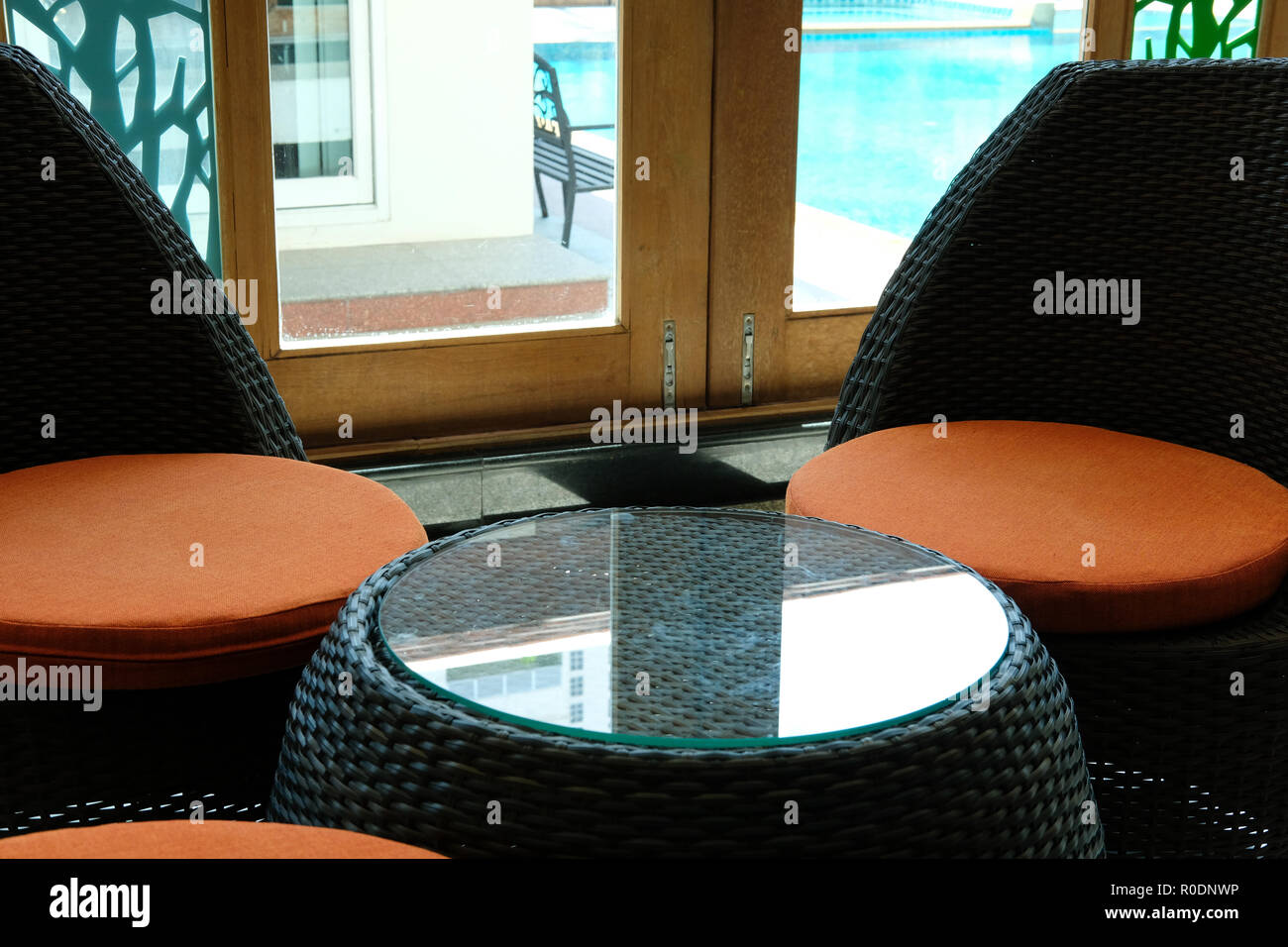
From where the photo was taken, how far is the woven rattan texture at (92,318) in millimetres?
1778

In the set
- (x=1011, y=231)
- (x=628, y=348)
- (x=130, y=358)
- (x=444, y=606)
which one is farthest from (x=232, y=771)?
(x=628, y=348)

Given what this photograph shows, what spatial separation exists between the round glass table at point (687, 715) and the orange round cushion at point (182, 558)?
0.50 feet

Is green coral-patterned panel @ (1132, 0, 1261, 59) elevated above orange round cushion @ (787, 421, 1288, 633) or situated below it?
above

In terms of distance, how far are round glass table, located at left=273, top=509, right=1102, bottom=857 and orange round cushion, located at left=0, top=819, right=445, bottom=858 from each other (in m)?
0.14

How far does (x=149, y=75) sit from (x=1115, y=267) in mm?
1663

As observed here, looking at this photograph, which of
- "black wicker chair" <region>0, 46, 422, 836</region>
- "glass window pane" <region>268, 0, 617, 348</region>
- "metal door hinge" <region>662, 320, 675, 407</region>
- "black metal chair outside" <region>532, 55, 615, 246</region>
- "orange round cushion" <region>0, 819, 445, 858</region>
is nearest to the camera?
"orange round cushion" <region>0, 819, 445, 858</region>

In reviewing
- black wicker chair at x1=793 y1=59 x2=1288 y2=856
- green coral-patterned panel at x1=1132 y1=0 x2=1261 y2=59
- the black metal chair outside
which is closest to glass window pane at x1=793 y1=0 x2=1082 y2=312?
green coral-patterned panel at x1=1132 y1=0 x2=1261 y2=59

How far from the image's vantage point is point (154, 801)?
1468mm

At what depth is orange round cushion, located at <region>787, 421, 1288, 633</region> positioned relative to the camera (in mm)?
1524

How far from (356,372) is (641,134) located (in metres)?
0.74

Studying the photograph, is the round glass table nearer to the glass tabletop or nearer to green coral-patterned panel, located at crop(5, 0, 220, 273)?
the glass tabletop

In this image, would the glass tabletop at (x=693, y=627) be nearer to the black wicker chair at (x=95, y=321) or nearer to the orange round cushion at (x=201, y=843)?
the orange round cushion at (x=201, y=843)

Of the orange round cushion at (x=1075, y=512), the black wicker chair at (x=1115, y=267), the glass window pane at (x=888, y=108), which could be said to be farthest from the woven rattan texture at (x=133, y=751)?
the glass window pane at (x=888, y=108)
